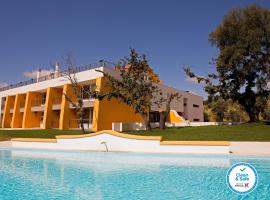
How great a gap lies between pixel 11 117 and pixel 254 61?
1763 inches

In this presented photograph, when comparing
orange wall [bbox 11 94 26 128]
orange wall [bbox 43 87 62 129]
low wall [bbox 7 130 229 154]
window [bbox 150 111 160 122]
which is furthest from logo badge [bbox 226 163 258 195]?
orange wall [bbox 11 94 26 128]

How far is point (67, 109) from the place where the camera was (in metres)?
38.4

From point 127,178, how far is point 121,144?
887cm

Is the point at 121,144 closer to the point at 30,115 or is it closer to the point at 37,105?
the point at 37,105

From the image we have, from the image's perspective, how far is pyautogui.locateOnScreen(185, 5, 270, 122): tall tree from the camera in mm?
29391

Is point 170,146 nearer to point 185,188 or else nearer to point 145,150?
point 145,150

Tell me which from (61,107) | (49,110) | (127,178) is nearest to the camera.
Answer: (127,178)

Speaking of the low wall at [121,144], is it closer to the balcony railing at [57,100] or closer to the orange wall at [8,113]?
the balcony railing at [57,100]

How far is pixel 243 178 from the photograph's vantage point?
5.20m

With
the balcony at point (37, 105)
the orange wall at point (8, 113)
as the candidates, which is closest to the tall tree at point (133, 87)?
the balcony at point (37, 105)

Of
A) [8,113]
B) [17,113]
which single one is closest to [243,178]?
[17,113]

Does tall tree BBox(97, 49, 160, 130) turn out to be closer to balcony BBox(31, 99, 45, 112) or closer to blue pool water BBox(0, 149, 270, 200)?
blue pool water BBox(0, 149, 270, 200)

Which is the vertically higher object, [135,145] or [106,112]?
[106,112]

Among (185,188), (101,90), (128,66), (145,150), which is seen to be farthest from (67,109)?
(185,188)
